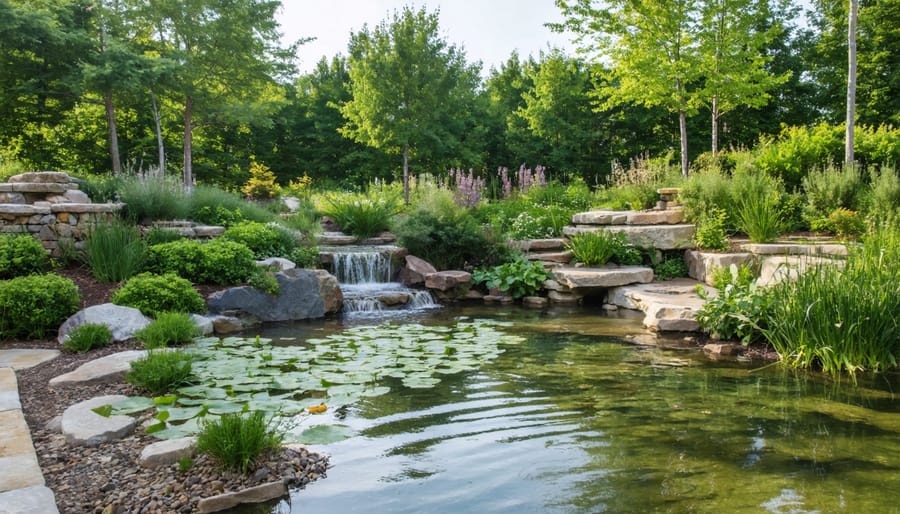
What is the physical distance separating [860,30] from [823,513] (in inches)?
904

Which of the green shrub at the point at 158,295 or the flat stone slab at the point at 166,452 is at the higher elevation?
the green shrub at the point at 158,295

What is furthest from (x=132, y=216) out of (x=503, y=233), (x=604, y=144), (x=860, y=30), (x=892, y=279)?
(x=860, y=30)

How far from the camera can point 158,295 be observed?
6.45 meters

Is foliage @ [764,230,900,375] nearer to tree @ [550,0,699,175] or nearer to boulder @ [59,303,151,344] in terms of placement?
boulder @ [59,303,151,344]

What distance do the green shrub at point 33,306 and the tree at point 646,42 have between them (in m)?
10.8

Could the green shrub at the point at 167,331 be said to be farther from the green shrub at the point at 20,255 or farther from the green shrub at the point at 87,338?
the green shrub at the point at 20,255

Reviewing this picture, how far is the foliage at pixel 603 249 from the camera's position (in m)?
9.38

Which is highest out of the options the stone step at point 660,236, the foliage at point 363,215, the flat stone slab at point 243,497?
the foliage at point 363,215

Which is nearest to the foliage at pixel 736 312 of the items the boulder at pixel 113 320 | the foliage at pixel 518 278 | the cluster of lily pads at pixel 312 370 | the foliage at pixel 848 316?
the foliage at pixel 848 316

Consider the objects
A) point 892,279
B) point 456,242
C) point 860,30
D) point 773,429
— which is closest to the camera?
point 773,429

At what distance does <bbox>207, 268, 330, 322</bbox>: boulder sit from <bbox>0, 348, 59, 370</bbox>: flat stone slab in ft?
6.83

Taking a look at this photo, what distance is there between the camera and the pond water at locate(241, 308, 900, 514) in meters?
2.68

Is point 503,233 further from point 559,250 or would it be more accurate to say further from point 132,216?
point 132,216

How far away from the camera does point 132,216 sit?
28.0 feet
